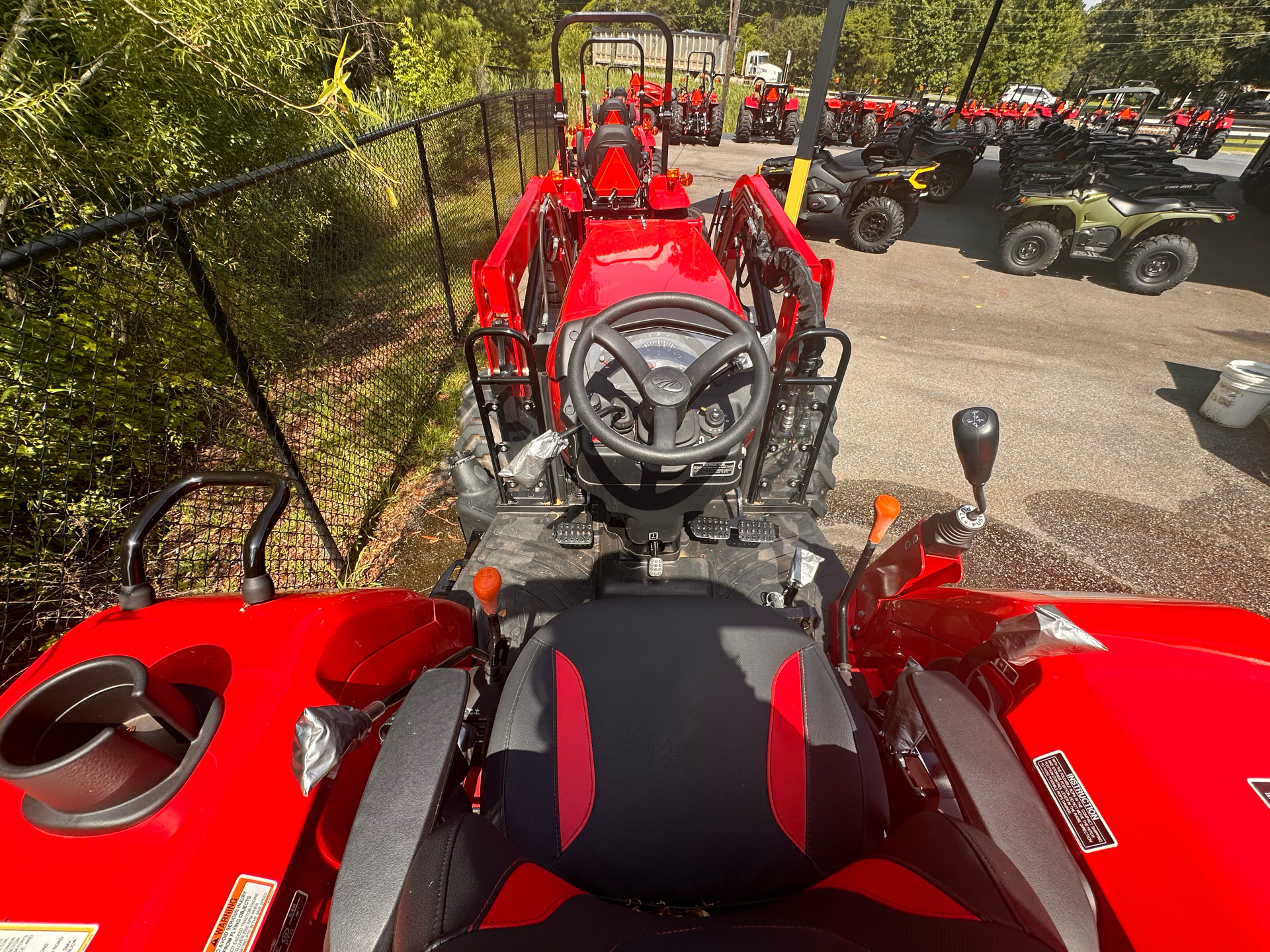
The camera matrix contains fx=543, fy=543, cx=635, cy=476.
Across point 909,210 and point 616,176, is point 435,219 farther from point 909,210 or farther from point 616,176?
point 909,210

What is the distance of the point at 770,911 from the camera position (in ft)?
3.03

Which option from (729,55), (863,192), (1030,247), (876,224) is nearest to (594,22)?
(863,192)

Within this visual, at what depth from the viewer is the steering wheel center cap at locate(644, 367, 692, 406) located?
5.87 ft

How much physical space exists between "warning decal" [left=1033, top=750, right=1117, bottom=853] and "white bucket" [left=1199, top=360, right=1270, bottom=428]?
194 inches

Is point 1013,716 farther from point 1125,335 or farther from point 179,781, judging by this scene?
point 1125,335

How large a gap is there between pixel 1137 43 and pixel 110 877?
171 feet

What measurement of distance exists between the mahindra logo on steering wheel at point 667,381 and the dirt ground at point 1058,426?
1.94m

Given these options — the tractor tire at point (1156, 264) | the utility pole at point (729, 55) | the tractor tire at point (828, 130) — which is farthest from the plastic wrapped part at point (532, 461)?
the utility pole at point (729, 55)

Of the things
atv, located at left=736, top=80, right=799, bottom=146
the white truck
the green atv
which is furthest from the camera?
the white truck

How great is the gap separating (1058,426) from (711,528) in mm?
3553

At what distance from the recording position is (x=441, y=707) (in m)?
1.12

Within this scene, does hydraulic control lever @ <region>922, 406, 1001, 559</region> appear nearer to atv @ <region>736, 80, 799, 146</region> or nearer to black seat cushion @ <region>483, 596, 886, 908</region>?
black seat cushion @ <region>483, 596, 886, 908</region>

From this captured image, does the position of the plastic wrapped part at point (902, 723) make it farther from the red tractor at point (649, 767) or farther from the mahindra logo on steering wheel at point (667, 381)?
the mahindra logo on steering wheel at point (667, 381)

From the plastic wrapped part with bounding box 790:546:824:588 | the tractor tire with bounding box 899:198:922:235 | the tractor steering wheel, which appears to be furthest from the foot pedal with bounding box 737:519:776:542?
the tractor tire with bounding box 899:198:922:235
